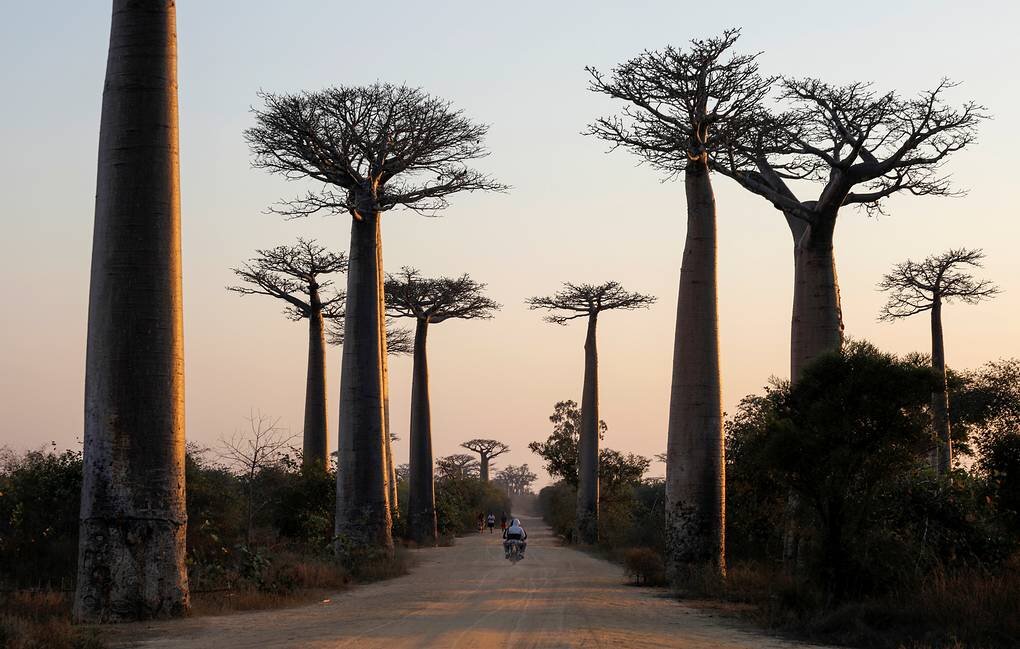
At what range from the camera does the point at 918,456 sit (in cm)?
1136

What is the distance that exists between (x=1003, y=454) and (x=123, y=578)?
8.53 meters

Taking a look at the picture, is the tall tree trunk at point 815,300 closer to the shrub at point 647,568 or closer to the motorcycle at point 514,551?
the shrub at point 647,568

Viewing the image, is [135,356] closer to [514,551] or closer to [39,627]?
[39,627]

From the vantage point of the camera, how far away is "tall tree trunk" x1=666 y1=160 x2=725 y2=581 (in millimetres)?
15227

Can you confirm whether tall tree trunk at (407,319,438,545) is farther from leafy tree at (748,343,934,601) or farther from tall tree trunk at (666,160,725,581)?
leafy tree at (748,343,934,601)

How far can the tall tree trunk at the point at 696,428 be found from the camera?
15.2 m

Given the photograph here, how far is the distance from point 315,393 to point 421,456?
4.12 m

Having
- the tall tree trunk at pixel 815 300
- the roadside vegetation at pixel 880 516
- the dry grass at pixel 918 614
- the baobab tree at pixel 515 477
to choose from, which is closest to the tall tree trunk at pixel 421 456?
the tall tree trunk at pixel 815 300

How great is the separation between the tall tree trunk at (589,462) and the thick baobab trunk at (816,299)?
59.4ft

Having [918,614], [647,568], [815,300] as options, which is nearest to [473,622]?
[918,614]

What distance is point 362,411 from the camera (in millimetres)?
20250

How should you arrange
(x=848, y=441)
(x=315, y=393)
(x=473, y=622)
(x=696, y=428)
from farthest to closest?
(x=315, y=393)
(x=696, y=428)
(x=848, y=441)
(x=473, y=622)

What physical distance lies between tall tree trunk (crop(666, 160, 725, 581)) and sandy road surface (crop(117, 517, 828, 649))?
102 cm

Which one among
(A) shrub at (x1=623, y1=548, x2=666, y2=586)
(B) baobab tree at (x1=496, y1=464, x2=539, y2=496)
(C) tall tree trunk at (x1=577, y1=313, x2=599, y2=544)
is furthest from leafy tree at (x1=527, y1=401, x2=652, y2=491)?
(B) baobab tree at (x1=496, y1=464, x2=539, y2=496)
